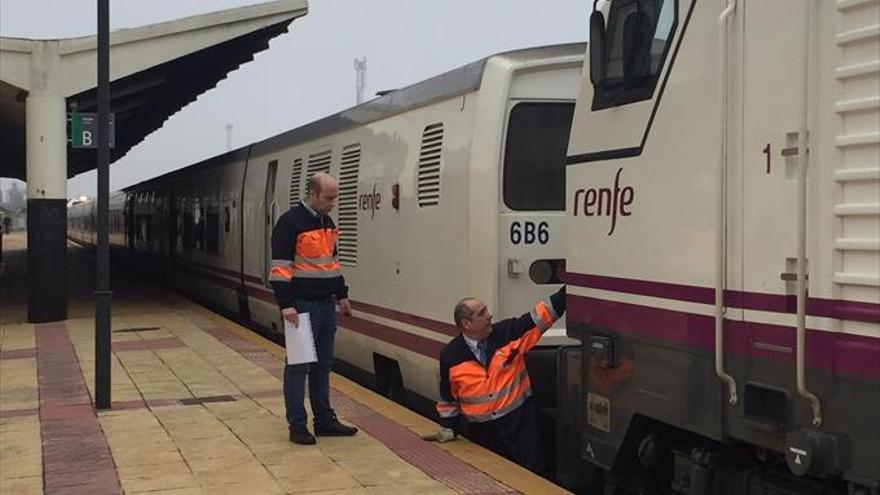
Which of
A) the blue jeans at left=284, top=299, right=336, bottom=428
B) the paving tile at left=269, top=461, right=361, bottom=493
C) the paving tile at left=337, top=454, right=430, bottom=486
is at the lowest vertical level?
the paving tile at left=269, top=461, right=361, bottom=493

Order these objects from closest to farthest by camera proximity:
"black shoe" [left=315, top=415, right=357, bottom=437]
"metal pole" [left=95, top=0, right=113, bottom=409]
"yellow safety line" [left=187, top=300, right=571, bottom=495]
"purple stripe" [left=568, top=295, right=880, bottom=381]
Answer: "purple stripe" [left=568, top=295, right=880, bottom=381]
"yellow safety line" [left=187, top=300, right=571, bottom=495]
"black shoe" [left=315, top=415, right=357, bottom=437]
"metal pole" [left=95, top=0, right=113, bottom=409]

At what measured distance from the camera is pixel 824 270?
10.9ft

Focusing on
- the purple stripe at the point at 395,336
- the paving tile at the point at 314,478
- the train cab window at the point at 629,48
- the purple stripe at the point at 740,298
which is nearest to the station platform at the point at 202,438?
the paving tile at the point at 314,478

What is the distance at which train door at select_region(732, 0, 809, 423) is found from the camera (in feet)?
A: 11.5

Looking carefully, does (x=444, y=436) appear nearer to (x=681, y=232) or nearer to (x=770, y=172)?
(x=681, y=232)

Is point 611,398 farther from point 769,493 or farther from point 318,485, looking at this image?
point 318,485

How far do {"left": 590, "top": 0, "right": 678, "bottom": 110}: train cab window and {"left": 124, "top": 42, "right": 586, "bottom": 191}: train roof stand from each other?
73.2 inches

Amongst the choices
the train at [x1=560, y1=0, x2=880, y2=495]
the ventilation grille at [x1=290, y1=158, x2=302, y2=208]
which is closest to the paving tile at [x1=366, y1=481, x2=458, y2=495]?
the train at [x1=560, y1=0, x2=880, y2=495]

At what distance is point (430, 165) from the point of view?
7445 mm

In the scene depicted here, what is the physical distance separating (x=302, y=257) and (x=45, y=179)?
1033 cm

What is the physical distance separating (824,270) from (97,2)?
662 cm

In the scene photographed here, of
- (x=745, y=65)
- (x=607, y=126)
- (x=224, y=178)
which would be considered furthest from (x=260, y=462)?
(x=224, y=178)

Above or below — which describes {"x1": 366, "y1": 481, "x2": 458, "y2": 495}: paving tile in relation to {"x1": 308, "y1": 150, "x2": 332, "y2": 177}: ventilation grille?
below

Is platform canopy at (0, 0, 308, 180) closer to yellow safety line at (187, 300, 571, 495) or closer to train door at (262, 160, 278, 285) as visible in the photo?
train door at (262, 160, 278, 285)
